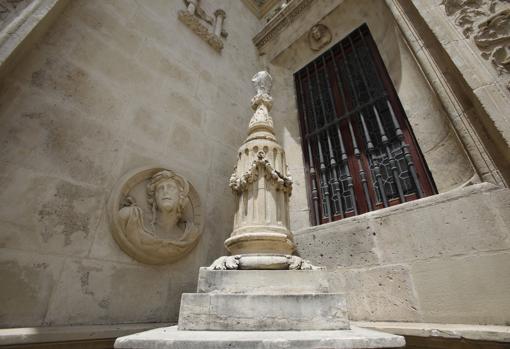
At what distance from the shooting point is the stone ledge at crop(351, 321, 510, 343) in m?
1.26

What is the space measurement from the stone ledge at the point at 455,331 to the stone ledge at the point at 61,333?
1.63 meters

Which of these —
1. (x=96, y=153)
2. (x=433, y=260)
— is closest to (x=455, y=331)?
(x=433, y=260)

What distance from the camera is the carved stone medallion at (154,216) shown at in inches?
73.8

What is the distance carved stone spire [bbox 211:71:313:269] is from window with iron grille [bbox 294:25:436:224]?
118 centimetres

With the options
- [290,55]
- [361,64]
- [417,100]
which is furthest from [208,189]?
[290,55]

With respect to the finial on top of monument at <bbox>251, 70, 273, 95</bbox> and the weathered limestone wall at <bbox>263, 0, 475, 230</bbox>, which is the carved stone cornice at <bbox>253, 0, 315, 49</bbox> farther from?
the finial on top of monument at <bbox>251, 70, 273, 95</bbox>

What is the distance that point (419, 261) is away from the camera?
181 cm

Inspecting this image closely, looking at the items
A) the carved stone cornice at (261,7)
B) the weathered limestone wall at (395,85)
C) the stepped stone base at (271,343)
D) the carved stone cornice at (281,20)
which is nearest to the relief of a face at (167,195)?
the stepped stone base at (271,343)

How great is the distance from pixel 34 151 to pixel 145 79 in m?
1.25

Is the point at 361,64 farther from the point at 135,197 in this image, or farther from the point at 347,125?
the point at 135,197

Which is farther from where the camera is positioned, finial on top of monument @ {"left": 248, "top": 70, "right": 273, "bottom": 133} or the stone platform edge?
finial on top of monument @ {"left": 248, "top": 70, "right": 273, "bottom": 133}

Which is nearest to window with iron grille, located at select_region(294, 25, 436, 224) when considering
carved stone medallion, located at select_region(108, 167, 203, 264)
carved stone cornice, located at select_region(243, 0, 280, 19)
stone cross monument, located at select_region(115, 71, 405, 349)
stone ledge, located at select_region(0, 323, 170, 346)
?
stone cross monument, located at select_region(115, 71, 405, 349)

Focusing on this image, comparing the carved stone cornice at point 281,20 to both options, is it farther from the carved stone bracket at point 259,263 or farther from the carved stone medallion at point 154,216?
the carved stone bracket at point 259,263

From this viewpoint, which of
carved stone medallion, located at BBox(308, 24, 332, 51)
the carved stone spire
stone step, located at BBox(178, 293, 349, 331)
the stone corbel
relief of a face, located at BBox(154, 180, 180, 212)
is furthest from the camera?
carved stone medallion, located at BBox(308, 24, 332, 51)
